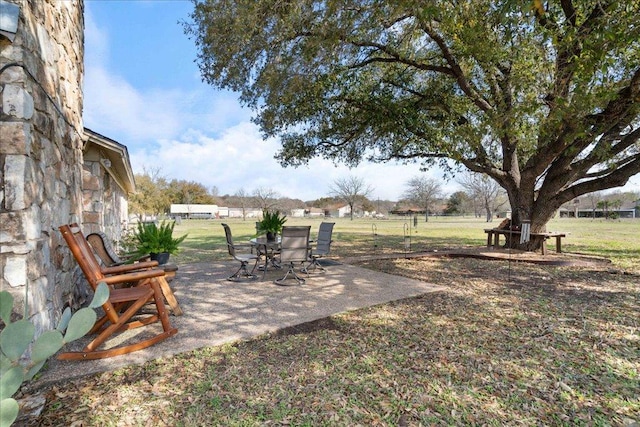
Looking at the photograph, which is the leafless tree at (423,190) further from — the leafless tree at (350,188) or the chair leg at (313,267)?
the chair leg at (313,267)

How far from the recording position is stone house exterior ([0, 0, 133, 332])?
2.34 m

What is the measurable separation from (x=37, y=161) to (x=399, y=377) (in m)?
3.37

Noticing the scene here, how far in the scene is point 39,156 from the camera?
2.75 metres

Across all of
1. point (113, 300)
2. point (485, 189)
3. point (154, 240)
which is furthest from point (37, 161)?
point (485, 189)

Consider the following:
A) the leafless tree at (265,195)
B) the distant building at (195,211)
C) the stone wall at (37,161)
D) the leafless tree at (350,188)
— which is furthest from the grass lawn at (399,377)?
the distant building at (195,211)

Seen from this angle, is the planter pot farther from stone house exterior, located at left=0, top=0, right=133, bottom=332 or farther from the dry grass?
the dry grass

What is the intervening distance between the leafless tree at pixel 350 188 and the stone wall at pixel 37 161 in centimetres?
4269

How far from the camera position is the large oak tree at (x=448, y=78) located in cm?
437

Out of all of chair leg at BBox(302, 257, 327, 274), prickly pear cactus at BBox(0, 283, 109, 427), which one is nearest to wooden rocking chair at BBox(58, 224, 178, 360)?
prickly pear cactus at BBox(0, 283, 109, 427)

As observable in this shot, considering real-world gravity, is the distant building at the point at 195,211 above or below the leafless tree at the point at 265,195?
below

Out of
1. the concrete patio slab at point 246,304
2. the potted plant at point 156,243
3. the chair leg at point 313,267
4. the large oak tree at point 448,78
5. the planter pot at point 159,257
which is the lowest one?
the concrete patio slab at point 246,304

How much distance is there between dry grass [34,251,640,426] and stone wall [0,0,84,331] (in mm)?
924

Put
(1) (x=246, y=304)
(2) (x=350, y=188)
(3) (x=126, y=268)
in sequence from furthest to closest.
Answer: (2) (x=350, y=188), (1) (x=246, y=304), (3) (x=126, y=268)

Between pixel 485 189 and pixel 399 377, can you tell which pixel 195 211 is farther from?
pixel 399 377
